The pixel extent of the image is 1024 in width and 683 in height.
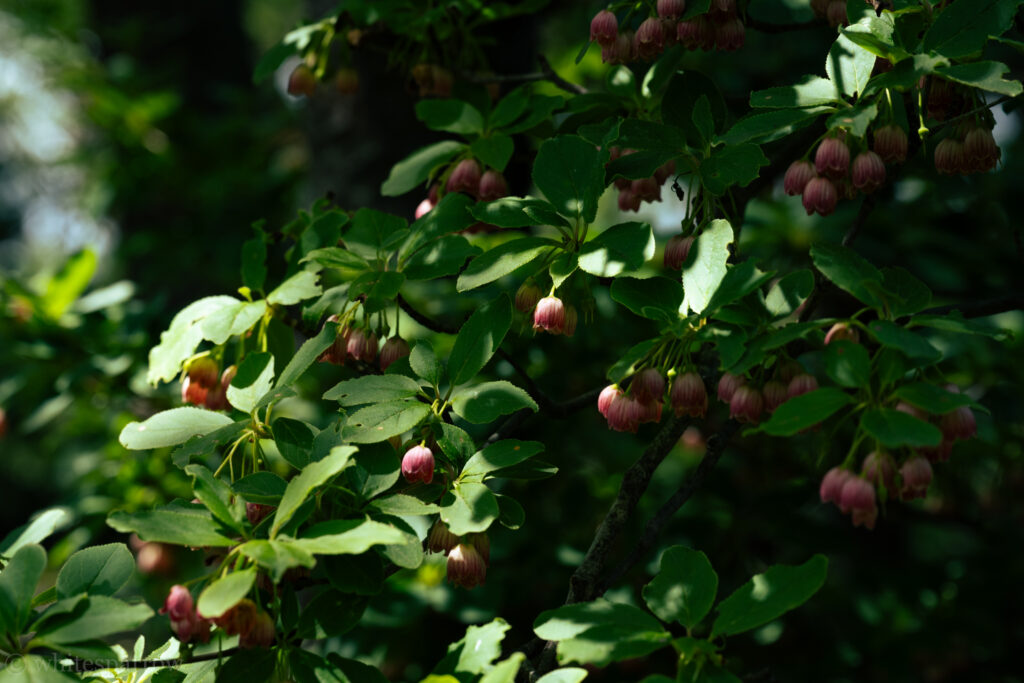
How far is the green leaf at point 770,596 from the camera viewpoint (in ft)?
3.80

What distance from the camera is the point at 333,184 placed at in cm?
293

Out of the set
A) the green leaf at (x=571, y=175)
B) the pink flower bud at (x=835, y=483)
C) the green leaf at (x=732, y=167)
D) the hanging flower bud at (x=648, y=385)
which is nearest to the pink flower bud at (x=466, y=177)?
the green leaf at (x=571, y=175)

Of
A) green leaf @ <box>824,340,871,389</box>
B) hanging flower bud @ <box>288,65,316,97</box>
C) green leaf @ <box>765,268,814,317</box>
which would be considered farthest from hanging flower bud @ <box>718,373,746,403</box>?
hanging flower bud @ <box>288,65,316,97</box>

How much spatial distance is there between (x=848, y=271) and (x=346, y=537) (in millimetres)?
832

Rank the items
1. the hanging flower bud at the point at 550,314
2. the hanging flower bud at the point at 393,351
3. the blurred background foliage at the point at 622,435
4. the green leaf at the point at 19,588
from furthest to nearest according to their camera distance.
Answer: the blurred background foliage at the point at 622,435
the hanging flower bud at the point at 393,351
the hanging flower bud at the point at 550,314
the green leaf at the point at 19,588

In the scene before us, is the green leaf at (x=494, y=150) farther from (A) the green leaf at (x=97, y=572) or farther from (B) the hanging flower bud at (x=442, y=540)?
(A) the green leaf at (x=97, y=572)

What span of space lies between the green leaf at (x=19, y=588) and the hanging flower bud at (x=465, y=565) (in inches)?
24.1

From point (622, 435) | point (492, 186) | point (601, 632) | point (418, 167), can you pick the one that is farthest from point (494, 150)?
point (622, 435)

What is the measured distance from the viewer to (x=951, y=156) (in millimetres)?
1512

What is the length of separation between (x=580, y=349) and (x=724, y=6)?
4.82 ft

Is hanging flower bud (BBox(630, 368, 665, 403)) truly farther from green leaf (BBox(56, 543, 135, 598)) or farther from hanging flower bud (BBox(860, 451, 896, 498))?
green leaf (BBox(56, 543, 135, 598))

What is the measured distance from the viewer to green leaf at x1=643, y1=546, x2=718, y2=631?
1.25 metres

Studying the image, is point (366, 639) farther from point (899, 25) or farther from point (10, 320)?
point (899, 25)

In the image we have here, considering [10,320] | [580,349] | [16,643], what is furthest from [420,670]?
[10,320]
